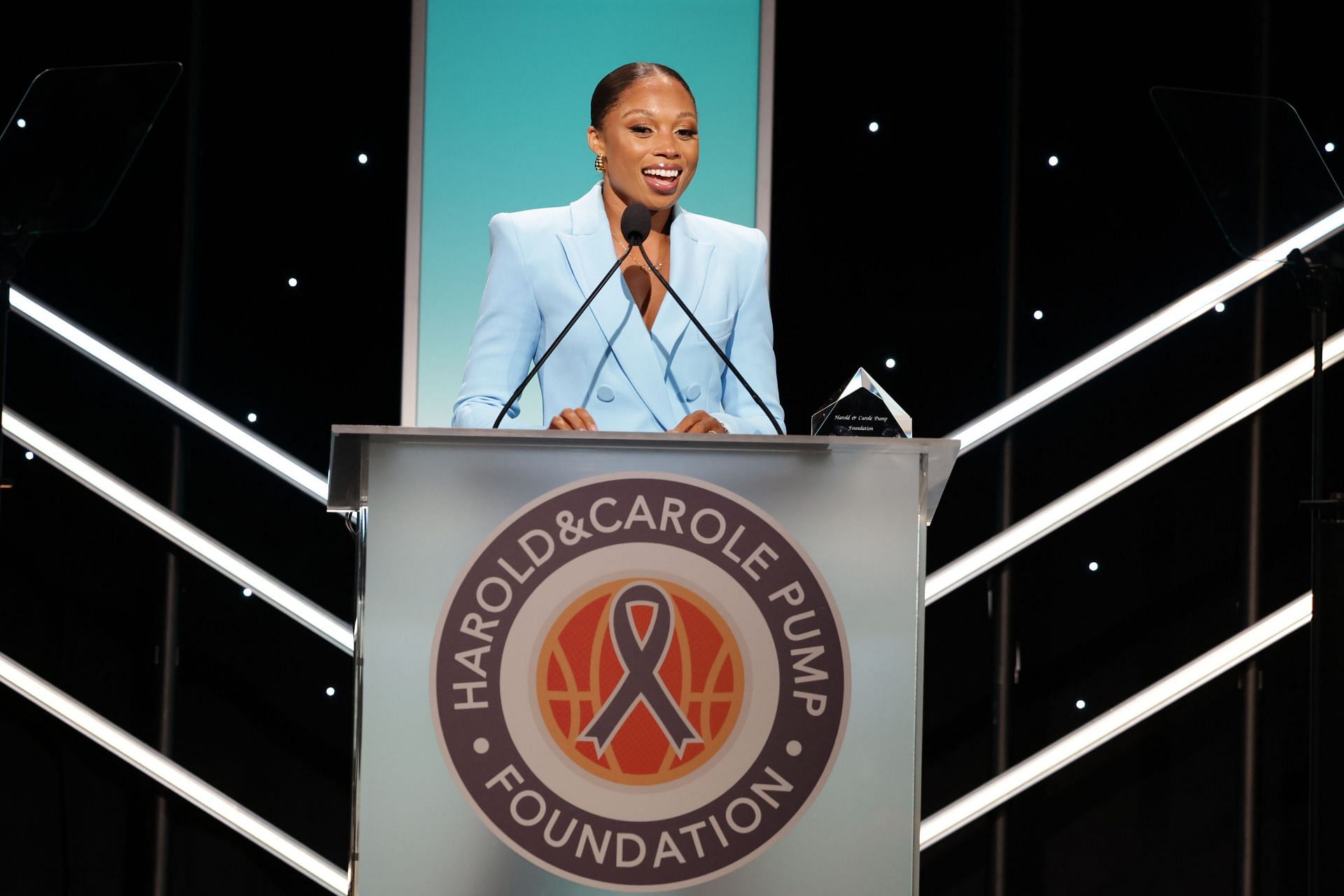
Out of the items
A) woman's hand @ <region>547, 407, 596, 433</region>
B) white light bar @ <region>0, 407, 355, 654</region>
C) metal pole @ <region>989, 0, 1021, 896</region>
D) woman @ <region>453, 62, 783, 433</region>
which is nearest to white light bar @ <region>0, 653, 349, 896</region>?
white light bar @ <region>0, 407, 355, 654</region>

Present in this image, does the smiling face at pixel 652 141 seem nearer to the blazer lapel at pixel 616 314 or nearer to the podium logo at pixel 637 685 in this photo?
the blazer lapel at pixel 616 314

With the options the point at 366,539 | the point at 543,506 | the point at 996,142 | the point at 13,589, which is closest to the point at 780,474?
the point at 543,506

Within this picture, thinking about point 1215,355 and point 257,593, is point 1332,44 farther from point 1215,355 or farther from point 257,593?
point 257,593

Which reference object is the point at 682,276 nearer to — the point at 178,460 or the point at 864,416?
the point at 864,416

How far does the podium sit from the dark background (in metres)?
1.64

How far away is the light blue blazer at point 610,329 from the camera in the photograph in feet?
7.23

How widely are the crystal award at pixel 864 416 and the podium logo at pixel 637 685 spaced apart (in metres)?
0.36

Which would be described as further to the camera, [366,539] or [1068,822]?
[1068,822]

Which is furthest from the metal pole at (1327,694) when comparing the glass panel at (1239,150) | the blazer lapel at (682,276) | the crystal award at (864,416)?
the blazer lapel at (682,276)

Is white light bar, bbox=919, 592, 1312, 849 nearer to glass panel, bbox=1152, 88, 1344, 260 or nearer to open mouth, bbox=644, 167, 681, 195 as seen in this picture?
glass panel, bbox=1152, 88, 1344, 260

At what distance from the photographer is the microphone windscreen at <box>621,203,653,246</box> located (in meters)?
1.71

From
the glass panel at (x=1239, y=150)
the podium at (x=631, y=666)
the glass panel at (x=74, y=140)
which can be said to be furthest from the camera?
the glass panel at (x=1239, y=150)

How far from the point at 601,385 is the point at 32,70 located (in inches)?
70.7

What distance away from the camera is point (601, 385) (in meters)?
2.21
